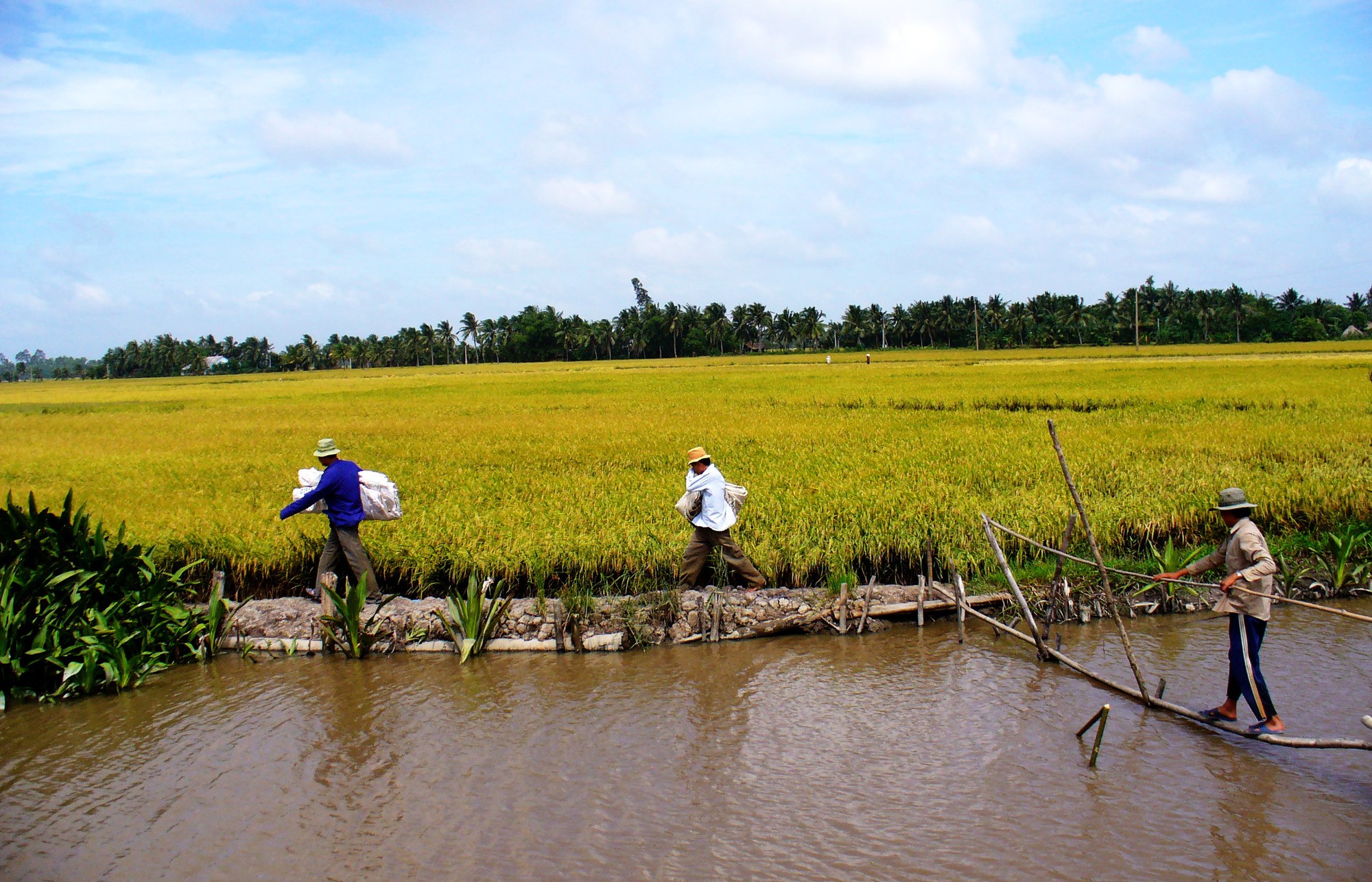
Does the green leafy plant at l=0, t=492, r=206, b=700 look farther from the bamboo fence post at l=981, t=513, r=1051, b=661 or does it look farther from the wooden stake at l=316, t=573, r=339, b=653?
the bamboo fence post at l=981, t=513, r=1051, b=661

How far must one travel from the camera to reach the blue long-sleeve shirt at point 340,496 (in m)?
6.61

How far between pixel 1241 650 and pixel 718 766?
2859mm

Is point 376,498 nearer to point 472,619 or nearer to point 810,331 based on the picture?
point 472,619

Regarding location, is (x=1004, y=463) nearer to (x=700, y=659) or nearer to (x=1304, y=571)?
(x=1304, y=571)

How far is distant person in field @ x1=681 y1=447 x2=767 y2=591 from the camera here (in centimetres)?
677

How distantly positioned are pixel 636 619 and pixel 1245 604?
3914 millimetres

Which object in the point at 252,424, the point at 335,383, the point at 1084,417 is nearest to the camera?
the point at 1084,417

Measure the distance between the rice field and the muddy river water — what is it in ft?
4.91

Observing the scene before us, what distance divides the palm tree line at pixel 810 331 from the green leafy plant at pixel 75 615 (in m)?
77.2

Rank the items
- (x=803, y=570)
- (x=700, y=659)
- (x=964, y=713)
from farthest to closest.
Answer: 1. (x=803, y=570)
2. (x=700, y=659)
3. (x=964, y=713)

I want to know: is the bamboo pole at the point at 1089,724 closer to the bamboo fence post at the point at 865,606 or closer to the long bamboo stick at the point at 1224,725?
the long bamboo stick at the point at 1224,725

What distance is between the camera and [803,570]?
713 centimetres

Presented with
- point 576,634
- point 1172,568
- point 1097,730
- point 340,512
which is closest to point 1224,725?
point 1097,730

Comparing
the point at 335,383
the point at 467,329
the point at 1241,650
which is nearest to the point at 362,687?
the point at 1241,650
